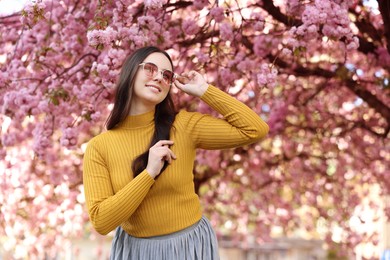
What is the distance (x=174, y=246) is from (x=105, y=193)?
0.32 m

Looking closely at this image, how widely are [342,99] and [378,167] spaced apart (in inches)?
40.0

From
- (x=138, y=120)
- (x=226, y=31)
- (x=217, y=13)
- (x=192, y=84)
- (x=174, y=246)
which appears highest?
(x=217, y=13)

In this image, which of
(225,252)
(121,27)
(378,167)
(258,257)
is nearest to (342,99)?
(378,167)

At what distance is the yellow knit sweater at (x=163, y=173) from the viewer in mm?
2869

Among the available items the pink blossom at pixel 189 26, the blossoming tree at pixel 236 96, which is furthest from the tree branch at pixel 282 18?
the pink blossom at pixel 189 26

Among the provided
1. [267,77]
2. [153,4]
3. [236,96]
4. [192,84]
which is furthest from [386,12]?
[192,84]

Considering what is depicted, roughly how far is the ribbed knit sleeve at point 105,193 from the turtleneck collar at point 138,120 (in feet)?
0.45

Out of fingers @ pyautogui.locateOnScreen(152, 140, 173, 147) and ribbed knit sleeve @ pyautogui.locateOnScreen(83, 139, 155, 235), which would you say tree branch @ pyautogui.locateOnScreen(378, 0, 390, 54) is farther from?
ribbed knit sleeve @ pyautogui.locateOnScreen(83, 139, 155, 235)

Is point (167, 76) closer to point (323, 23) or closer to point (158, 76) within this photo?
point (158, 76)

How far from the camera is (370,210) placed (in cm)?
993

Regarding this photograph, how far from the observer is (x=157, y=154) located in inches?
111

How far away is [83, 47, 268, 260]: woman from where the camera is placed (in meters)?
2.89

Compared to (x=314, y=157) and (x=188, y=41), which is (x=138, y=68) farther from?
(x=314, y=157)

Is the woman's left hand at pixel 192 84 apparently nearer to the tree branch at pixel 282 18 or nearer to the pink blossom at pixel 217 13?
the pink blossom at pixel 217 13
